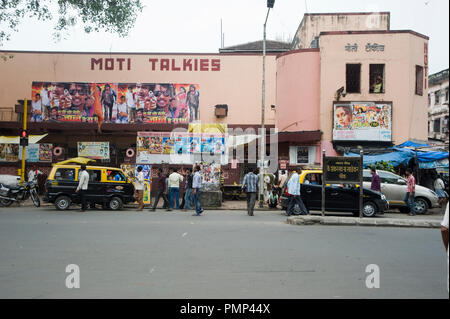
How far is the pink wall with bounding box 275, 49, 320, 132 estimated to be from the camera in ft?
79.9

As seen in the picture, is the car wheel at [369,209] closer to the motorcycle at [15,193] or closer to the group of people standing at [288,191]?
the group of people standing at [288,191]

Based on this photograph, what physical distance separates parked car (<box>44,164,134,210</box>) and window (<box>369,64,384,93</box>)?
1442 cm

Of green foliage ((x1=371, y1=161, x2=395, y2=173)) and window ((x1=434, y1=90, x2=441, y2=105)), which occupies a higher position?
window ((x1=434, y1=90, x2=441, y2=105))

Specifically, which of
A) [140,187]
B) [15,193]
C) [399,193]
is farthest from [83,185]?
[399,193]

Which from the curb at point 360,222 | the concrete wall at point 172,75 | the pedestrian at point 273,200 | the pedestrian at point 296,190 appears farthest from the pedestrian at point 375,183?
the concrete wall at point 172,75

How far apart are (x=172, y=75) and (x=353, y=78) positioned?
12.0m

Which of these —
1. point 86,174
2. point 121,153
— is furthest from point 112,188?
point 121,153

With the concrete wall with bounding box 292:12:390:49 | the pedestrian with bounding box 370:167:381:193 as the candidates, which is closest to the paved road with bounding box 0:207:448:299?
the pedestrian with bounding box 370:167:381:193

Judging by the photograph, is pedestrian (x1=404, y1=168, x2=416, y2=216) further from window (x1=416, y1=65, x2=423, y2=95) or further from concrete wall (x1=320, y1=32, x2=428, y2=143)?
window (x1=416, y1=65, x2=423, y2=95)

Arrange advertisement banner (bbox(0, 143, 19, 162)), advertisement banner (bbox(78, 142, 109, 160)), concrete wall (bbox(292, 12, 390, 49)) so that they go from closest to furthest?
1. advertisement banner (bbox(78, 142, 109, 160))
2. advertisement banner (bbox(0, 143, 19, 162))
3. concrete wall (bbox(292, 12, 390, 49))

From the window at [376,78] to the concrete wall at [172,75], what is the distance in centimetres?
735

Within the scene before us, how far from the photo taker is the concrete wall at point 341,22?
102 feet

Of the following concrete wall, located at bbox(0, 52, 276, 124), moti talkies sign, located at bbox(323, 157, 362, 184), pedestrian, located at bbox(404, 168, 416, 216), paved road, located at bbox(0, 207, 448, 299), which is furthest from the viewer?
concrete wall, located at bbox(0, 52, 276, 124)

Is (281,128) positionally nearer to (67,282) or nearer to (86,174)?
(86,174)
